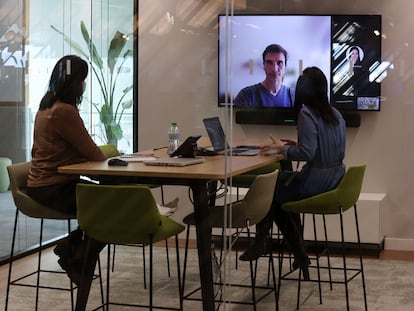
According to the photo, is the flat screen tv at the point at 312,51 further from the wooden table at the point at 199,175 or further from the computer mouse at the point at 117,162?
the computer mouse at the point at 117,162

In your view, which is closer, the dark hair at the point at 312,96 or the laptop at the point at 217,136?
the laptop at the point at 217,136

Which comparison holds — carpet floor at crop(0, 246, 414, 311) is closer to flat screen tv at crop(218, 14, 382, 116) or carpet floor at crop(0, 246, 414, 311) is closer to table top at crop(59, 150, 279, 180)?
table top at crop(59, 150, 279, 180)

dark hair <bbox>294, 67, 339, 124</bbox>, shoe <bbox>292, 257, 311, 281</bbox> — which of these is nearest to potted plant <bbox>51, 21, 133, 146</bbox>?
dark hair <bbox>294, 67, 339, 124</bbox>

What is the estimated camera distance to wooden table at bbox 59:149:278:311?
10.7ft

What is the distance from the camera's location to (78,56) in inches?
158

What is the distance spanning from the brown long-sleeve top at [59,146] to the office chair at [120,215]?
1.39 ft

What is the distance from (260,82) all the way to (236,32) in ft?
1.01

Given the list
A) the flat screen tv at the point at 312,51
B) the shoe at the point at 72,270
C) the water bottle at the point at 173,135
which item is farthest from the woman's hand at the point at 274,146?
the shoe at the point at 72,270

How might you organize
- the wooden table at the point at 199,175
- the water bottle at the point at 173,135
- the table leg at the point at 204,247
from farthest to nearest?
the water bottle at the point at 173,135 → the table leg at the point at 204,247 → the wooden table at the point at 199,175

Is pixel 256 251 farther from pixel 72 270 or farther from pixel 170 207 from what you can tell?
pixel 72 270

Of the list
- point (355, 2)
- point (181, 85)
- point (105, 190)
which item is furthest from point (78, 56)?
point (355, 2)

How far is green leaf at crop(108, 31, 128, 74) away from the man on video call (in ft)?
2.48

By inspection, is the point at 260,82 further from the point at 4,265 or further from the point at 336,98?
the point at 4,265

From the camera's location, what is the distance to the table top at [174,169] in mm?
3256
